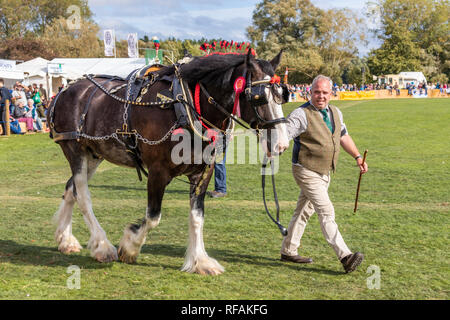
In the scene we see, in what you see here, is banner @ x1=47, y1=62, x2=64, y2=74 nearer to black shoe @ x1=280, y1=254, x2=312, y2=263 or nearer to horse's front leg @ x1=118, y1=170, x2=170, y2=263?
horse's front leg @ x1=118, y1=170, x2=170, y2=263

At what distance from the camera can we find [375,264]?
5312 millimetres

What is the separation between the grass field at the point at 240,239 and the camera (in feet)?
15.1

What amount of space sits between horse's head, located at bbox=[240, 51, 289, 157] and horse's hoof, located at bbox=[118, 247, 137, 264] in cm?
196

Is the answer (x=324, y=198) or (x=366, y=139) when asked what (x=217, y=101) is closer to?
(x=324, y=198)

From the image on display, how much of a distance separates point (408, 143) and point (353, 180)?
681 cm

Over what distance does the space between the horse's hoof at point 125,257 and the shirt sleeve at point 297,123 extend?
216 centimetres

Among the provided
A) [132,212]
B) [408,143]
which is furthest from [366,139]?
[132,212]

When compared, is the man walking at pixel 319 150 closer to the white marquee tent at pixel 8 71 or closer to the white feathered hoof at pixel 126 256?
the white feathered hoof at pixel 126 256

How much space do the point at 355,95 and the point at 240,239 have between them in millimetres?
51778

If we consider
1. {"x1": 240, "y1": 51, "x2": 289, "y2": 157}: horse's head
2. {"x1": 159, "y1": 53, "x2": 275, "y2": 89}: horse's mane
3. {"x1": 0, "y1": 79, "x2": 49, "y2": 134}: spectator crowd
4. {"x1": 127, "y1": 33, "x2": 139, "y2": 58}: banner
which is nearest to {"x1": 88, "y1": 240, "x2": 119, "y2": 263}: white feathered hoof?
{"x1": 159, "y1": 53, "x2": 275, "y2": 89}: horse's mane

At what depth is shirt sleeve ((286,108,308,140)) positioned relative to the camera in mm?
A: 4960

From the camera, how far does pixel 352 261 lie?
489 cm

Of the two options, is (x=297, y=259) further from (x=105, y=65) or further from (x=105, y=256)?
(x=105, y=65)
